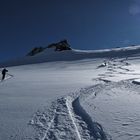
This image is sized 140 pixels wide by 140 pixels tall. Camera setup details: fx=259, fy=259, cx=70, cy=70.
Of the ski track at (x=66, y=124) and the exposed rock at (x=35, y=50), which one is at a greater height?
the exposed rock at (x=35, y=50)

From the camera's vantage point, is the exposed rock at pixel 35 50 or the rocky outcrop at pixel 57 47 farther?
the exposed rock at pixel 35 50

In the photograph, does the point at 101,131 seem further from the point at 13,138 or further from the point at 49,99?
the point at 49,99

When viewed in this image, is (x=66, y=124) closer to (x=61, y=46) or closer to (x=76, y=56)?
(x=76, y=56)

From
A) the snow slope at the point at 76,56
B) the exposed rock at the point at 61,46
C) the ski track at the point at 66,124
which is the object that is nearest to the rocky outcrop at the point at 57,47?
the exposed rock at the point at 61,46

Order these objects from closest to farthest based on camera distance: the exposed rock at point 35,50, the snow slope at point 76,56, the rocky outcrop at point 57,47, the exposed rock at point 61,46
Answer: the snow slope at point 76,56, the exposed rock at point 61,46, the rocky outcrop at point 57,47, the exposed rock at point 35,50

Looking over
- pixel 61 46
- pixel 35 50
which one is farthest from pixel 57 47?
pixel 35 50

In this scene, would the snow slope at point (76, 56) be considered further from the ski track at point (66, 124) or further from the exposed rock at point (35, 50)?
the ski track at point (66, 124)

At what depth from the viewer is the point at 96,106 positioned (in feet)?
33.6

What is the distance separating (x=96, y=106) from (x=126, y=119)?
205 centimetres

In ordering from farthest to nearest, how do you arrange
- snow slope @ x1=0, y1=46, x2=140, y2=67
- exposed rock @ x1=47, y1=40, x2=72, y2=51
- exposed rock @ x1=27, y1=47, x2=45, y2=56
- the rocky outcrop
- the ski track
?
1. exposed rock @ x1=27, y1=47, x2=45, y2=56
2. the rocky outcrop
3. exposed rock @ x1=47, y1=40, x2=72, y2=51
4. snow slope @ x1=0, y1=46, x2=140, y2=67
5. the ski track

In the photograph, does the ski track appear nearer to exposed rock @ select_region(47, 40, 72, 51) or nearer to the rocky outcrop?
exposed rock @ select_region(47, 40, 72, 51)

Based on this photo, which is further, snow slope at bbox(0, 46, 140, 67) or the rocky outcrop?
the rocky outcrop

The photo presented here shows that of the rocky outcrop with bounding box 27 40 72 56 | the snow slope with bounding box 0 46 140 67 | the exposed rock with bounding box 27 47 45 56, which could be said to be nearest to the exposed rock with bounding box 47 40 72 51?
the rocky outcrop with bounding box 27 40 72 56

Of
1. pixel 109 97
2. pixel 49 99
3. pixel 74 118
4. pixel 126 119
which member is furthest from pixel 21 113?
pixel 109 97
